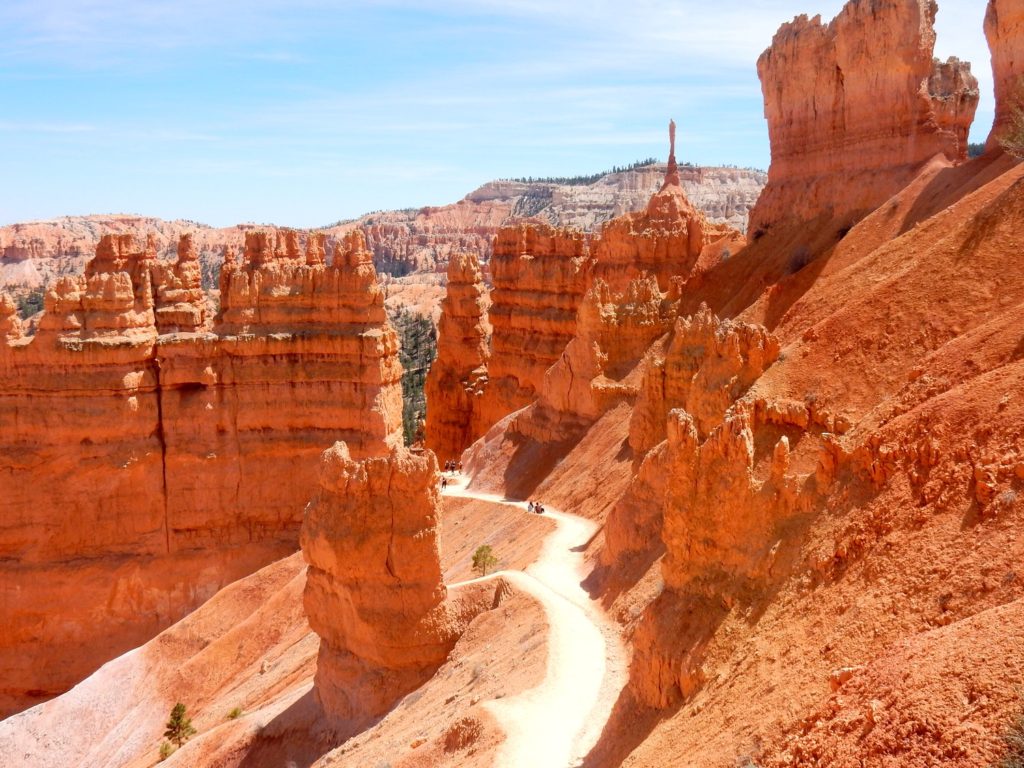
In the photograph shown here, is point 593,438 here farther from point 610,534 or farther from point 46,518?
point 46,518

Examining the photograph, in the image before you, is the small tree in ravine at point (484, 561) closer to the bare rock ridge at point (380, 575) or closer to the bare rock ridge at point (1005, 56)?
the bare rock ridge at point (380, 575)

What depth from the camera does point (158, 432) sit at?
3838cm

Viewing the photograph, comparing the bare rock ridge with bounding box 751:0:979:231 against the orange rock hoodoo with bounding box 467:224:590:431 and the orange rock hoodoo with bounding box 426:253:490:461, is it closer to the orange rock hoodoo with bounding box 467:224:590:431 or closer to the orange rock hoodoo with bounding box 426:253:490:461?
the orange rock hoodoo with bounding box 467:224:590:431

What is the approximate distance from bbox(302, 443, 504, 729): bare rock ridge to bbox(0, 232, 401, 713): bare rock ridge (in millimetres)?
14509

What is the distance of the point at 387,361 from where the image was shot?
128 feet

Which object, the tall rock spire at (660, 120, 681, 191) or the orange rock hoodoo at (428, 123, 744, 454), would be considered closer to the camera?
the orange rock hoodoo at (428, 123, 744, 454)

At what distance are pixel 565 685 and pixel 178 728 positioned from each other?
14765 millimetres

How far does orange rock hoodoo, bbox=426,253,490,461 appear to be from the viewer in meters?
56.4

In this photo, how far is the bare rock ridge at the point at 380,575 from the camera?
76.7 feet

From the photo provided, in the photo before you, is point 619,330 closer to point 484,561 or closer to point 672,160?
point 484,561

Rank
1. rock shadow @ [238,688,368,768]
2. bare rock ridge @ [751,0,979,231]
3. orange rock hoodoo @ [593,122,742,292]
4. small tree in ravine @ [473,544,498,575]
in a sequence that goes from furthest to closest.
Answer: orange rock hoodoo @ [593,122,742,292] → bare rock ridge @ [751,0,979,231] → small tree in ravine @ [473,544,498,575] → rock shadow @ [238,688,368,768]

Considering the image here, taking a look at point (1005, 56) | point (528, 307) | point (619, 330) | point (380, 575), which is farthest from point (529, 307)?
point (380, 575)

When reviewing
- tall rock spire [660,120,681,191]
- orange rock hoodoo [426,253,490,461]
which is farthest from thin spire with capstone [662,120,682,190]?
orange rock hoodoo [426,253,490,461]

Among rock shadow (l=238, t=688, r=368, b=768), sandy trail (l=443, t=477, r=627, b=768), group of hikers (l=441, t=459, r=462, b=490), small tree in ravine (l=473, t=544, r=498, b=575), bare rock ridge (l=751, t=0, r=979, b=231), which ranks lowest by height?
rock shadow (l=238, t=688, r=368, b=768)
